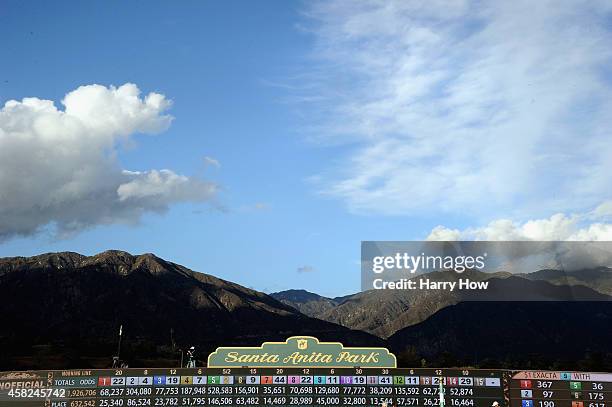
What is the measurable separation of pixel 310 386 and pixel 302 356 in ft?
8.19

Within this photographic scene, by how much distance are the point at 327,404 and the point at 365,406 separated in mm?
2836

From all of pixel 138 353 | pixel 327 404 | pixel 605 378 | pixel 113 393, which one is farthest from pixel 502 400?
pixel 138 353

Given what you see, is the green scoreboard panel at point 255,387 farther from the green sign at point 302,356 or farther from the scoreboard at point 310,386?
the green sign at point 302,356

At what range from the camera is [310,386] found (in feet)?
172

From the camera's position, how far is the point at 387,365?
53.5m

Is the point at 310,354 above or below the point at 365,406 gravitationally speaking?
above

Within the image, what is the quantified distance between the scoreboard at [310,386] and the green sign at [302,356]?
8 cm

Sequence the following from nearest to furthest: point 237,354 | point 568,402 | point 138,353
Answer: point 568,402
point 237,354
point 138,353

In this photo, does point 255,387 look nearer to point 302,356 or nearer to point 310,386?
point 310,386

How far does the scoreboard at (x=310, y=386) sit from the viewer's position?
168 feet

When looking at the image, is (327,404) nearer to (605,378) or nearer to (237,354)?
(237,354)

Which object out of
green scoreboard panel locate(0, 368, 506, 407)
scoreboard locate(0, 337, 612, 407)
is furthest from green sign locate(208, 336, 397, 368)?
green scoreboard panel locate(0, 368, 506, 407)

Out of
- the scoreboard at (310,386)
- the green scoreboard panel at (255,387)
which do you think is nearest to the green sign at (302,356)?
the scoreboard at (310,386)

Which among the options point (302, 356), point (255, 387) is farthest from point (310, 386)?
point (255, 387)
